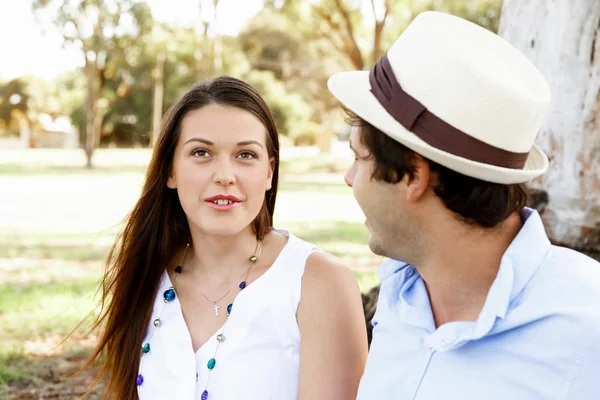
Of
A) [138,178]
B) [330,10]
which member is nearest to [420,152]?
[138,178]

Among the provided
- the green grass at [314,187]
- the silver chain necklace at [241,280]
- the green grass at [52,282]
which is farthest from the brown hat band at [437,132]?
the green grass at [314,187]

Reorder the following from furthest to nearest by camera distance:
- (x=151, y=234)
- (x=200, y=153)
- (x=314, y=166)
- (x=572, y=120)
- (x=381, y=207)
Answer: (x=314, y=166), (x=572, y=120), (x=151, y=234), (x=200, y=153), (x=381, y=207)

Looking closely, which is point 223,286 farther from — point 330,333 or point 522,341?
point 522,341

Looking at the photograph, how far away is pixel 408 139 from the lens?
5.65 feet

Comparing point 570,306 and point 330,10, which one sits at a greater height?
point 330,10

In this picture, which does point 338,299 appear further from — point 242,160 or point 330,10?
point 330,10

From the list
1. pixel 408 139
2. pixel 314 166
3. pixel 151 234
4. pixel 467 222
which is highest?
pixel 408 139

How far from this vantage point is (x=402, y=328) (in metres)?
1.95

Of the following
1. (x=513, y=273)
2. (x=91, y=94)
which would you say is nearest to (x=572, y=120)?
(x=513, y=273)

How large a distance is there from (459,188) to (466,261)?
19 cm

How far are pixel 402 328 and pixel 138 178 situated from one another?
62.1 ft

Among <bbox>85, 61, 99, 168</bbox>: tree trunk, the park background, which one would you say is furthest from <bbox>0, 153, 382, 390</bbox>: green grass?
<bbox>85, 61, 99, 168</bbox>: tree trunk

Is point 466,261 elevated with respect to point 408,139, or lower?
lower

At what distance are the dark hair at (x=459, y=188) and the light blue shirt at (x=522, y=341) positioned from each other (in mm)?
76
